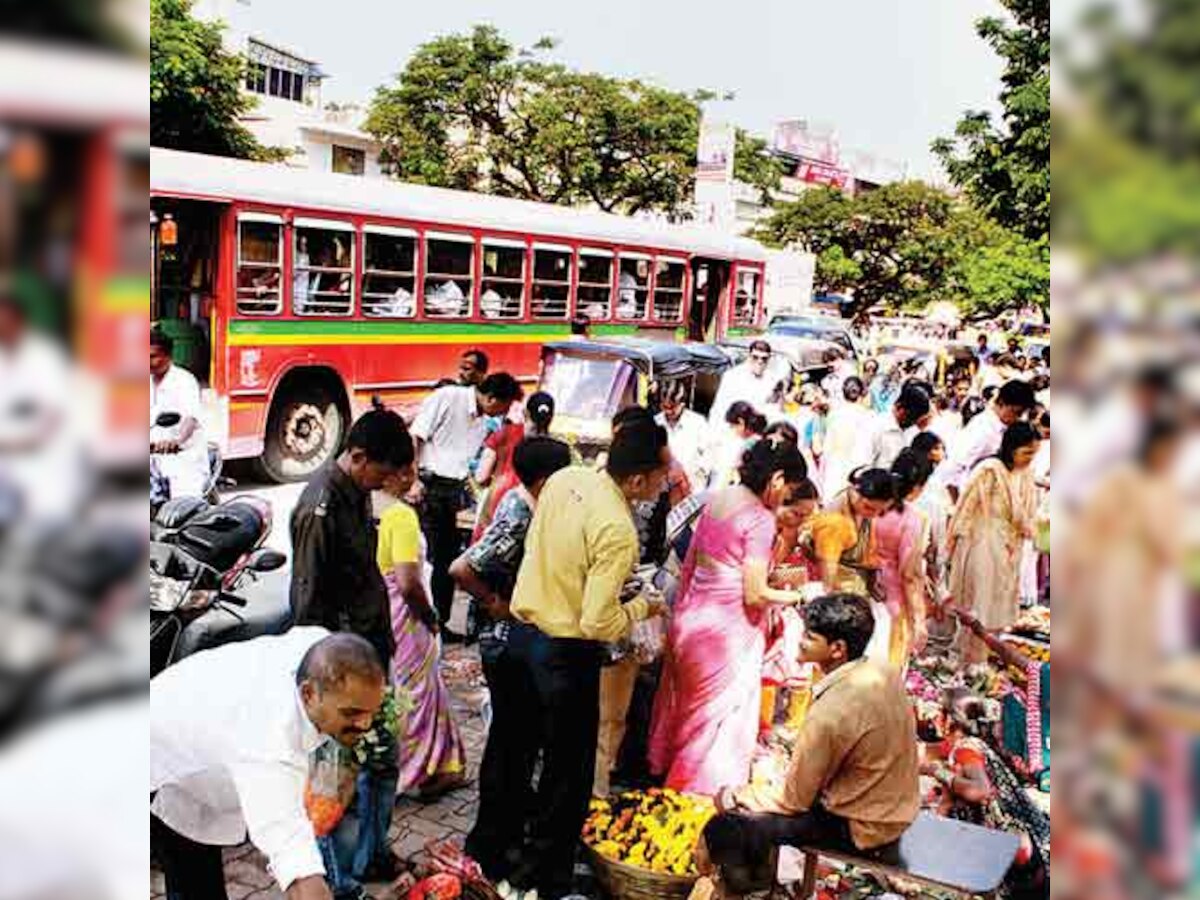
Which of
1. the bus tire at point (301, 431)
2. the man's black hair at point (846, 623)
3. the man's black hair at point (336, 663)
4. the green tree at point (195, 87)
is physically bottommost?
the bus tire at point (301, 431)

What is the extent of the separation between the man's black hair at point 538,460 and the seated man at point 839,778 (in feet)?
3.92

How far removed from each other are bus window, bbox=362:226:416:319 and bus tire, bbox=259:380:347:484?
3.15 feet

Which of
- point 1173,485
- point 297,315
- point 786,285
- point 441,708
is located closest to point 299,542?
point 441,708

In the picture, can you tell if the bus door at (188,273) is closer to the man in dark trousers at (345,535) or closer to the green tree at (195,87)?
the man in dark trousers at (345,535)

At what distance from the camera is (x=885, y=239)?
125 feet

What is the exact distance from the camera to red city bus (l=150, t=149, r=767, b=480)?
32.4ft

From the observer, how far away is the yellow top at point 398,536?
13.8 feet

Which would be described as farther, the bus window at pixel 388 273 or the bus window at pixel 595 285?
the bus window at pixel 595 285

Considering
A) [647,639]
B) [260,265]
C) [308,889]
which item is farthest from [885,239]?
[308,889]

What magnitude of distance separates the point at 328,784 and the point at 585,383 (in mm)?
6817

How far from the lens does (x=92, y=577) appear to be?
0.81m

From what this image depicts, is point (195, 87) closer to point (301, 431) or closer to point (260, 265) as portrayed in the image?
point (260, 265)

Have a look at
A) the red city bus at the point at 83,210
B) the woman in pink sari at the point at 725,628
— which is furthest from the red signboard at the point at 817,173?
the red city bus at the point at 83,210

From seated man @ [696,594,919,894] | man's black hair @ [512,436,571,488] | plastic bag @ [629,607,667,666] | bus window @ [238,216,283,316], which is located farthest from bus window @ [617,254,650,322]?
seated man @ [696,594,919,894]
